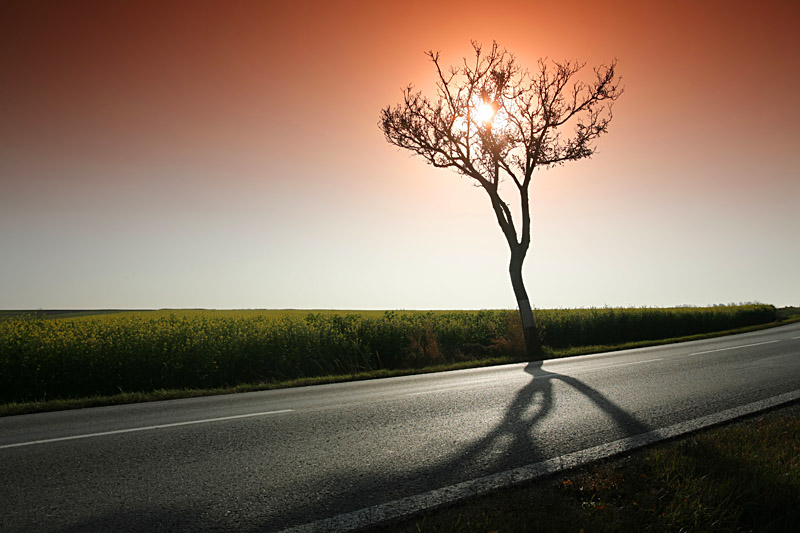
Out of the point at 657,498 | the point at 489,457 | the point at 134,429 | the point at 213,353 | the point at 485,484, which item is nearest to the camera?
the point at 657,498

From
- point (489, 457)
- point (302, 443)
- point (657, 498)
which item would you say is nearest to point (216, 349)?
point (302, 443)

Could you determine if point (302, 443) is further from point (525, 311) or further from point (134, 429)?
point (525, 311)

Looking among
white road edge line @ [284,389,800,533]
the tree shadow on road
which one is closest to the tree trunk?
the tree shadow on road

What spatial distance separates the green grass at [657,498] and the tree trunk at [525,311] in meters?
12.6

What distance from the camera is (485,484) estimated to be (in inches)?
158

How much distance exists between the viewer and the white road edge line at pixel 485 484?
3.37 meters

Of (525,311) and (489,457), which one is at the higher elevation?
(525,311)

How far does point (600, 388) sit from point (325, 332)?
8364mm

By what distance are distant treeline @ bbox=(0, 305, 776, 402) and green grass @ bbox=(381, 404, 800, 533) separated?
32.2ft

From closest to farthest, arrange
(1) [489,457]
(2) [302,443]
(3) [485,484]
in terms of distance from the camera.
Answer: (3) [485,484], (1) [489,457], (2) [302,443]

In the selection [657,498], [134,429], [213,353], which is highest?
[213,353]

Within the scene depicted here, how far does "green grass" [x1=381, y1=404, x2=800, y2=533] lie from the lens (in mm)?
3246

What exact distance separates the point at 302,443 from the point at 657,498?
3.41 meters

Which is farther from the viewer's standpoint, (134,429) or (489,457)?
(134,429)
